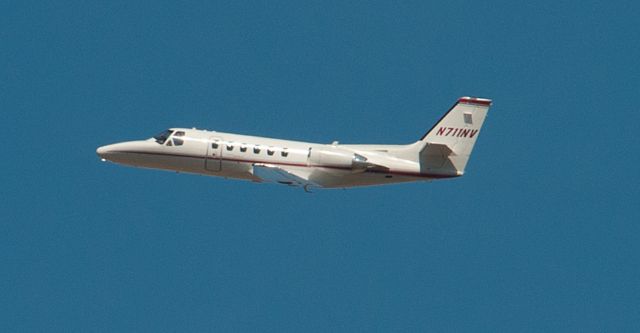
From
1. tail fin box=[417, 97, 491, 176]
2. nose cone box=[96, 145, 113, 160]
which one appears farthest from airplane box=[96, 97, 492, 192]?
nose cone box=[96, 145, 113, 160]

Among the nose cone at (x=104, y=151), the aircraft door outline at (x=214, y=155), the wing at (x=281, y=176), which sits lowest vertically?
the wing at (x=281, y=176)

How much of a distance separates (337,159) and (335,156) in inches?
6.9

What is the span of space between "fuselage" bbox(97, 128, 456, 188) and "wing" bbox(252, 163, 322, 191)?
0.52 feet

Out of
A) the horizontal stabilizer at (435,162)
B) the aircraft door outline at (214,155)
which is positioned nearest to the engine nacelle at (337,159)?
the horizontal stabilizer at (435,162)

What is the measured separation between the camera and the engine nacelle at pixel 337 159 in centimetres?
6344

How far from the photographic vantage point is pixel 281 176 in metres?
62.6

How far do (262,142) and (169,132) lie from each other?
457cm

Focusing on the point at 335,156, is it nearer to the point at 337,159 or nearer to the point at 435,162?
the point at 337,159

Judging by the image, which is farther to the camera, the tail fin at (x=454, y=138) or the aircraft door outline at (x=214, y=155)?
the aircraft door outline at (x=214, y=155)

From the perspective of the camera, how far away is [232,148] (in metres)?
64.2

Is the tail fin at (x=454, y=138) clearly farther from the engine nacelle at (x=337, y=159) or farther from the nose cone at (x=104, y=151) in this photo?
the nose cone at (x=104, y=151)

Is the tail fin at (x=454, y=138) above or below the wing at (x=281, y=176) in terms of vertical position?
above

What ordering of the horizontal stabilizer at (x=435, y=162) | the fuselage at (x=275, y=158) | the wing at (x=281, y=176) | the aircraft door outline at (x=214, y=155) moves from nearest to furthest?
the wing at (x=281, y=176) → the fuselage at (x=275, y=158) → the horizontal stabilizer at (x=435, y=162) → the aircraft door outline at (x=214, y=155)

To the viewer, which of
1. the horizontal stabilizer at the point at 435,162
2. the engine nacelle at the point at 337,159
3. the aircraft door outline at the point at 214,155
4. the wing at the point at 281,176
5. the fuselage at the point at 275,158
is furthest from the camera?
the aircraft door outline at the point at 214,155
